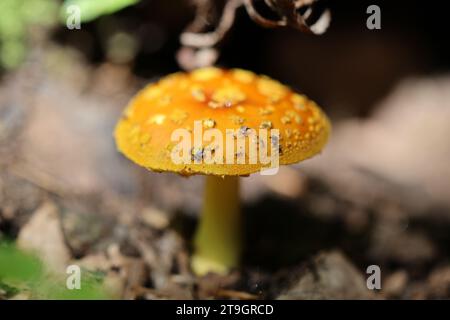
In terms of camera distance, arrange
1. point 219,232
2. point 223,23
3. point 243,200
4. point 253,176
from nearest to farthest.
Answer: point 219,232 < point 223,23 < point 243,200 < point 253,176

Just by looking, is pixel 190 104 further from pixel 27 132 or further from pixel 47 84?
pixel 47 84

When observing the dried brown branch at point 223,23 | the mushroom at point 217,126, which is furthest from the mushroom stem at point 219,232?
the dried brown branch at point 223,23

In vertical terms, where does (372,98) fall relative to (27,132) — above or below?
above

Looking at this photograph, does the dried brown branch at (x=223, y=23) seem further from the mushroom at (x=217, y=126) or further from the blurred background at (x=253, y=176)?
the mushroom at (x=217, y=126)

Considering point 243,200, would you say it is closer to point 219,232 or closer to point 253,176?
point 253,176

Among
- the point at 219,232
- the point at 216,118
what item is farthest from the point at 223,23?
Result: the point at 219,232

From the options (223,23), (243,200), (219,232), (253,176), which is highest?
(223,23)

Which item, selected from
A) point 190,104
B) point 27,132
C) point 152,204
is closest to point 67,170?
point 27,132
